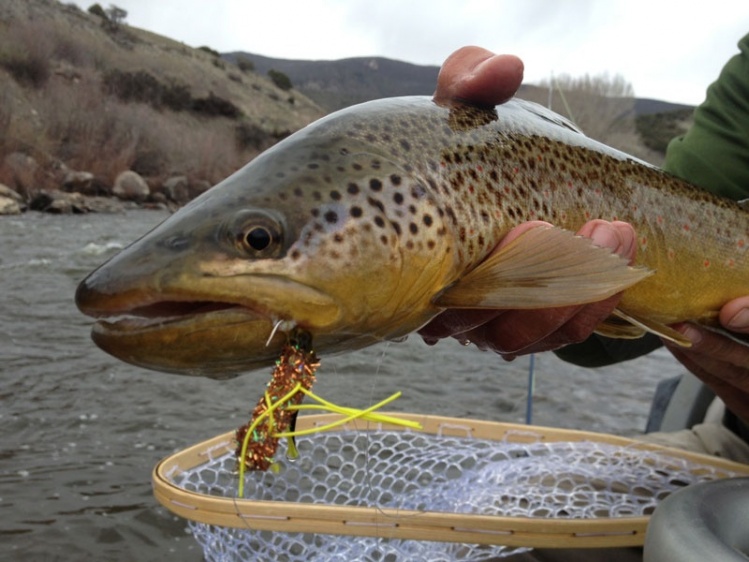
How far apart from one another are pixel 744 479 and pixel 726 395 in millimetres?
932

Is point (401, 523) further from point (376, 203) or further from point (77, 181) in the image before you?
point (77, 181)

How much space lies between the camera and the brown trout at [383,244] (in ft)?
4.58

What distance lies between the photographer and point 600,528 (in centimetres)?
239

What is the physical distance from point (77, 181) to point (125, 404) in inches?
706

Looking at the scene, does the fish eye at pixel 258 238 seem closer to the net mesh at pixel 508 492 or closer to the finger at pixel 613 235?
the finger at pixel 613 235

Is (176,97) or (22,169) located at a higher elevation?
(176,97)

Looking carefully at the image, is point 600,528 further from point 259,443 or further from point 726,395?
point 259,443

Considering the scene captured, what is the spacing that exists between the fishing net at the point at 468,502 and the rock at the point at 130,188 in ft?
70.8

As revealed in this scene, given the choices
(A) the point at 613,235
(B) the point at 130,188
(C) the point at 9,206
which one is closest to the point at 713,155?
(A) the point at 613,235

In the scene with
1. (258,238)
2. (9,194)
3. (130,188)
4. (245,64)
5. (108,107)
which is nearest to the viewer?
(258,238)

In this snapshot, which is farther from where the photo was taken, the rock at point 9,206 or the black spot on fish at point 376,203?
the rock at point 9,206

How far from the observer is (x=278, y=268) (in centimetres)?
149

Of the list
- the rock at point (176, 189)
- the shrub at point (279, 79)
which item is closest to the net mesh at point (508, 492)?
the rock at point (176, 189)

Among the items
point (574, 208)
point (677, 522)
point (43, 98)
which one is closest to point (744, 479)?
point (677, 522)
